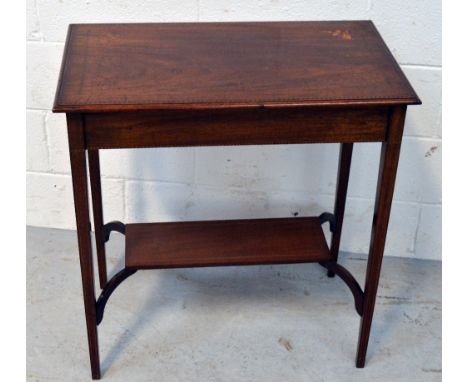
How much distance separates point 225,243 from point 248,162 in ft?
1.38

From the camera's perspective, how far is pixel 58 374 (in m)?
2.13

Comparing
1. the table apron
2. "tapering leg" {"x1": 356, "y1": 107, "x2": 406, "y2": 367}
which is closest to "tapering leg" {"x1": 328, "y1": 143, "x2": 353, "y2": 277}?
"tapering leg" {"x1": 356, "y1": 107, "x2": 406, "y2": 367}

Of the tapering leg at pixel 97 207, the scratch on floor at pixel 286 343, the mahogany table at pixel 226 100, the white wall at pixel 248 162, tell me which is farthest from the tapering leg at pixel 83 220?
the white wall at pixel 248 162

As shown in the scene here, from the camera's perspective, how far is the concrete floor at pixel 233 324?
7.11 feet

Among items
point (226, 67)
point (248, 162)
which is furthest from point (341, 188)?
point (226, 67)

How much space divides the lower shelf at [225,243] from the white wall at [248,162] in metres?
0.28

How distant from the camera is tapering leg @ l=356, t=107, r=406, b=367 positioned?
1772 millimetres

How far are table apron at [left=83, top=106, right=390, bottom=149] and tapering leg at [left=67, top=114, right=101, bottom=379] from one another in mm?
25

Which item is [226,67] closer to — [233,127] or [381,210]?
[233,127]

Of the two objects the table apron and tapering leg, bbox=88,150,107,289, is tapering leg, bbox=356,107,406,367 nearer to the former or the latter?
the table apron

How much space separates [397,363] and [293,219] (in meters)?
0.54

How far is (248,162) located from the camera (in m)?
2.55

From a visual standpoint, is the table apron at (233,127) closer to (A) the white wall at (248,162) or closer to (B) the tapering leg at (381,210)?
(B) the tapering leg at (381,210)

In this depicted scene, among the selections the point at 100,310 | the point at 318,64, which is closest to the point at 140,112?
the point at 318,64
